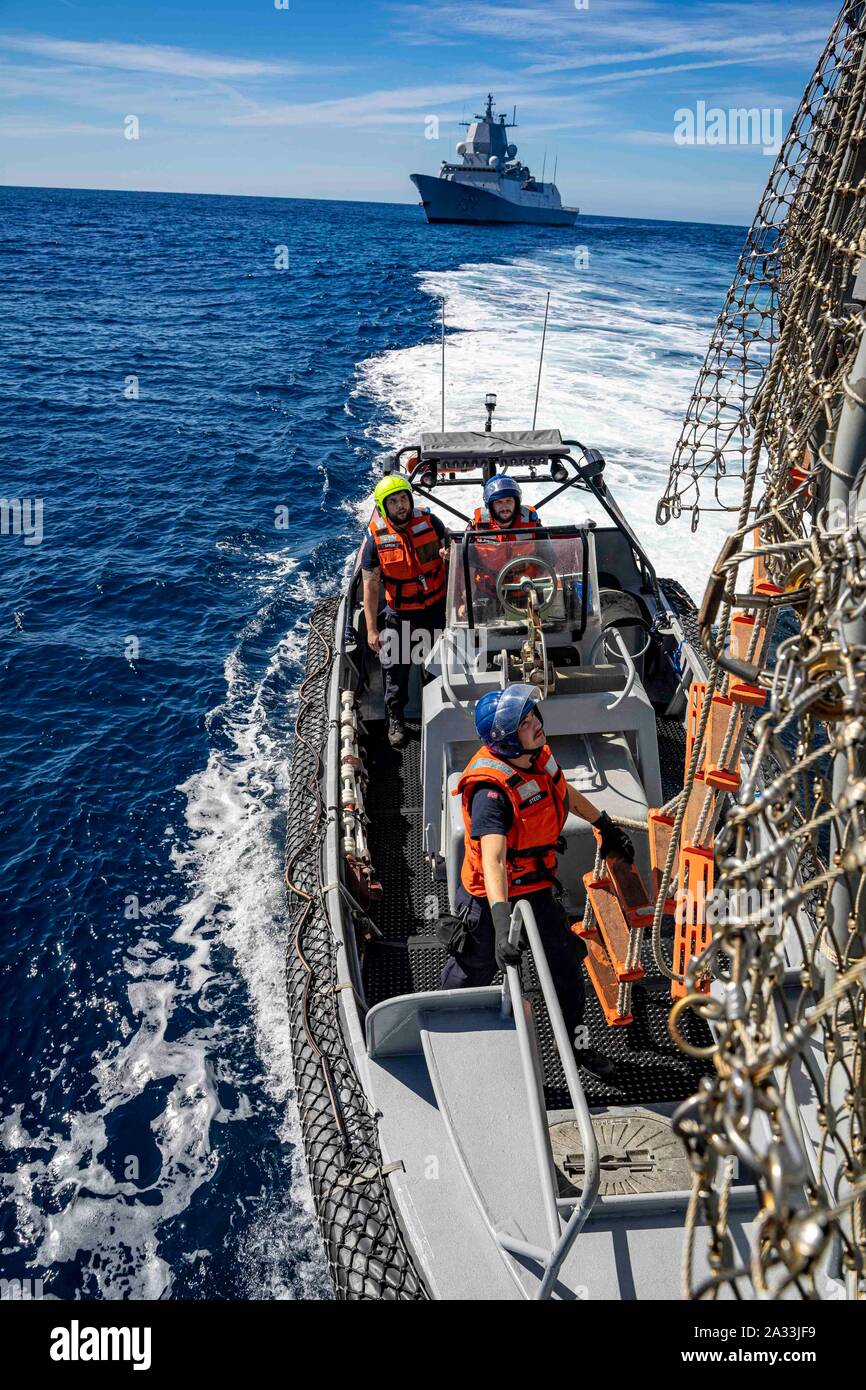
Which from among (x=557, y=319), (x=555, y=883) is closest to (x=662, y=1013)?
(x=555, y=883)

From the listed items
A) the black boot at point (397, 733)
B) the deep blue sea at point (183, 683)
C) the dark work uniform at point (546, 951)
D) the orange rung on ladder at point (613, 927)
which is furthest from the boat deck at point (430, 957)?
the deep blue sea at point (183, 683)

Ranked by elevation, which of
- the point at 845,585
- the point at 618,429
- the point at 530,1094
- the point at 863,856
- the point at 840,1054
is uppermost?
the point at 618,429

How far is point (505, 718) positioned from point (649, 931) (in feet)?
4.79

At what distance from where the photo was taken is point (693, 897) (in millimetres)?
3418

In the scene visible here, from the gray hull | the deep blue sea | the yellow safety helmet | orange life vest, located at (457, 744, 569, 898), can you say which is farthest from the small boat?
the gray hull

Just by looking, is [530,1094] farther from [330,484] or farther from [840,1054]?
[330,484]

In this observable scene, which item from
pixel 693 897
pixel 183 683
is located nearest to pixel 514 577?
pixel 693 897

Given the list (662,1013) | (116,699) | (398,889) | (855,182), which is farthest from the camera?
(116,699)

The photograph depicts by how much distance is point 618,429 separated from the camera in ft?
54.5

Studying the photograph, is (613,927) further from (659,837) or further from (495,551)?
(495,551)

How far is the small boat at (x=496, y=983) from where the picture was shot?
311cm

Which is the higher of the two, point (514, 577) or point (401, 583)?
point (514, 577)
